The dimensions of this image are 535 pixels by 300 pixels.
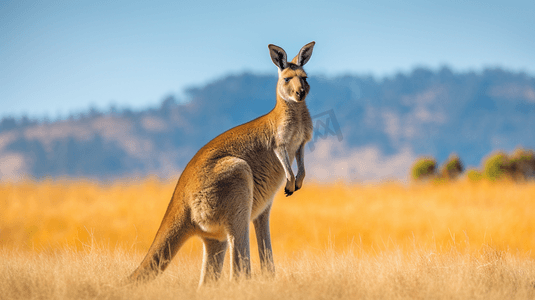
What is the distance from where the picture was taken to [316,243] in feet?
29.5

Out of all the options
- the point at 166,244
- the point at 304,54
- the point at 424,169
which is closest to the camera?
the point at 166,244

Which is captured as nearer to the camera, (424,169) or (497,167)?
(497,167)

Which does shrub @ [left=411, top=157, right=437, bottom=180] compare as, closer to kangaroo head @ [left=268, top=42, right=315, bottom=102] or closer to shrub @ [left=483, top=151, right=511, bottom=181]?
shrub @ [left=483, top=151, right=511, bottom=181]

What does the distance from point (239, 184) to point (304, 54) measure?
5.57 ft

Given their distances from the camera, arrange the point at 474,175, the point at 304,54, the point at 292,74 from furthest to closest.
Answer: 1. the point at 474,175
2. the point at 304,54
3. the point at 292,74

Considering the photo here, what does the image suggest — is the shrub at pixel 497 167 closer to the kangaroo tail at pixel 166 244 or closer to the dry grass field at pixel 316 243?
the dry grass field at pixel 316 243

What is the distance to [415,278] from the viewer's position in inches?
193

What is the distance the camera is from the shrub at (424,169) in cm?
2022

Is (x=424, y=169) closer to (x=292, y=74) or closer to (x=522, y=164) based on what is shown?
(x=522, y=164)

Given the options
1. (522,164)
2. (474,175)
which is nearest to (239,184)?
(474,175)

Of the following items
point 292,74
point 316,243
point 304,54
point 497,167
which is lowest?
point 316,243

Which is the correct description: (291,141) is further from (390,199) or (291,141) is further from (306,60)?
(390,199)

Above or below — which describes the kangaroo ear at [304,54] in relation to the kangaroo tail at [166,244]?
above

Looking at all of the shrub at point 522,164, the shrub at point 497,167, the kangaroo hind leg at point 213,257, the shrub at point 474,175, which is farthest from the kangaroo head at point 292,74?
the shrub at point 522,164
